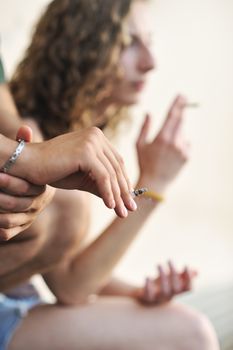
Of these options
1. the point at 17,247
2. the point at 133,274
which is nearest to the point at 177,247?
the point at 133,274

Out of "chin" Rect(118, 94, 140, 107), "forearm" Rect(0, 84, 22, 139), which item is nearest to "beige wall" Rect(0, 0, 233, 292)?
"chin" Rect(118, 94, 140, 107)

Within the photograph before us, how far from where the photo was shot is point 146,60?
3.96ft

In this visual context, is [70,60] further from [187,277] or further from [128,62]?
[187,277]

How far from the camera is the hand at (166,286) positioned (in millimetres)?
1002

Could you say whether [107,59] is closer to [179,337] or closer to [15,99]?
[15,99]

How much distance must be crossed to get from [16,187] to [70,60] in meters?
0.68

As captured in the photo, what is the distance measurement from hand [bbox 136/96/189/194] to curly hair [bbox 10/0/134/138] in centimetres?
23

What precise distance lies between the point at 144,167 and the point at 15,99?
312 mm

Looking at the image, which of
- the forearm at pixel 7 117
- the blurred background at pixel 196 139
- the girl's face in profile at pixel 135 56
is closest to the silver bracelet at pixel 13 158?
the forearm at pixel 7 117

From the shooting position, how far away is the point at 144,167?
997 mm

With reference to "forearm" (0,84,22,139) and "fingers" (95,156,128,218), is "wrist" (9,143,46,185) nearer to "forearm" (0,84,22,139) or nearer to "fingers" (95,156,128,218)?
"fingers" (95,156,128,218)

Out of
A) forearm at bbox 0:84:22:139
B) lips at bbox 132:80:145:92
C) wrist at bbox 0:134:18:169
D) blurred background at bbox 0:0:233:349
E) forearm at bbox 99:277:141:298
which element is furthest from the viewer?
blurred background at bbox 0:0:233:349

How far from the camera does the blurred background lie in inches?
80.4

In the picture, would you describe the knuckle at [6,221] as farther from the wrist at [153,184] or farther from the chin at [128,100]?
the chin at [128,100]
